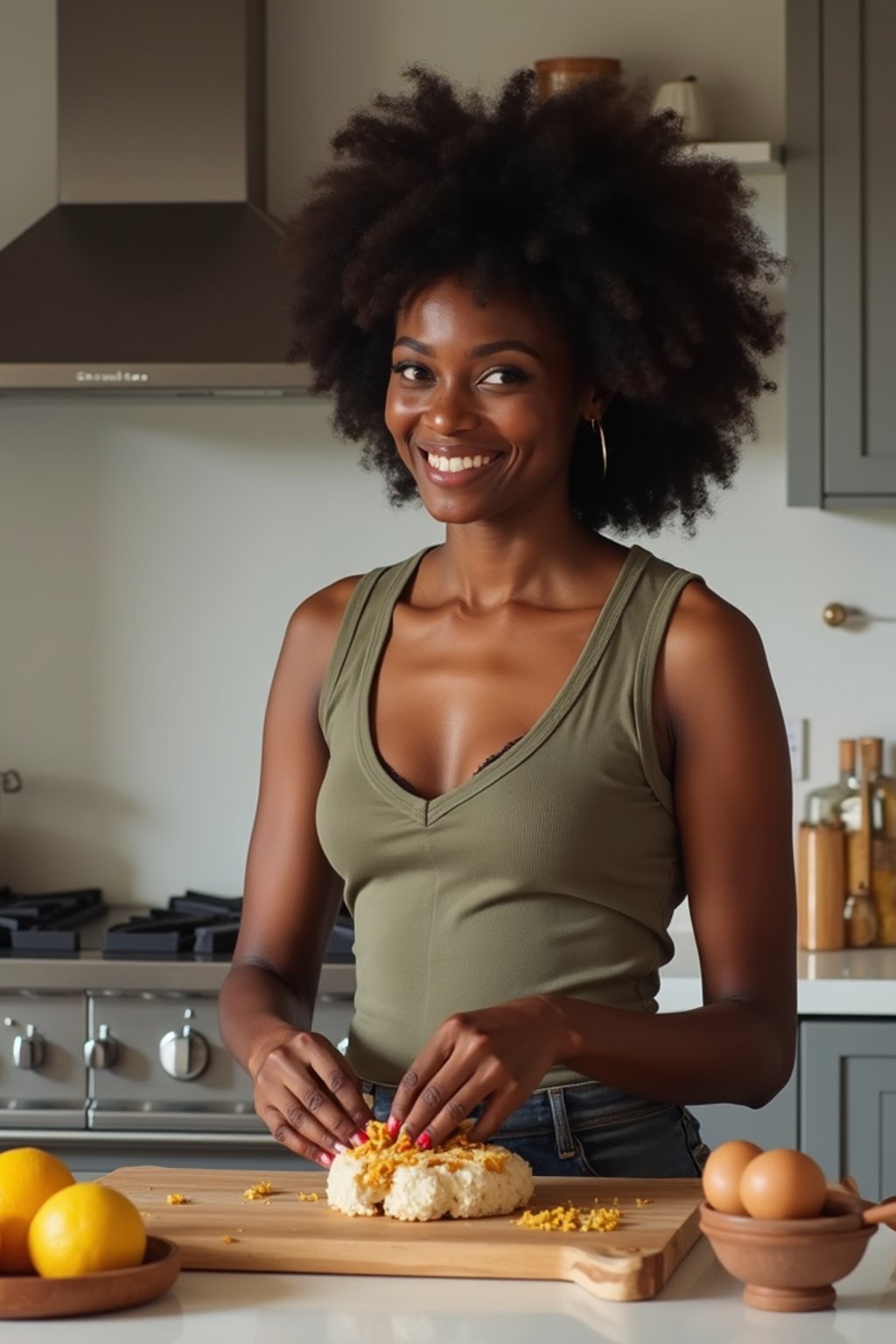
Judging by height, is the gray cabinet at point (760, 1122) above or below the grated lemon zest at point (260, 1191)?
below

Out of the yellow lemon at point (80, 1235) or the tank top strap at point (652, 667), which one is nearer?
the yellow lemon at point (80, 1235)

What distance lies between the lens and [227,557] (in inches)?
124

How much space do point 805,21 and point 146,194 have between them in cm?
104

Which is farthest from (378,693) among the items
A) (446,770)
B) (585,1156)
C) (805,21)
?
(805,21)

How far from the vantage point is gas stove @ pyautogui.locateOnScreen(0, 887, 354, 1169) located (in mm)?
2510

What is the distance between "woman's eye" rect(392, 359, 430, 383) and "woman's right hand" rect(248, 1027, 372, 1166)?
547 millimetres

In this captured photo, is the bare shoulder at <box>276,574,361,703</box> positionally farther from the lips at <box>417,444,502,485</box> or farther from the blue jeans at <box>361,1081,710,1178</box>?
the blue jeans at <box>361,1081,710,1178</box>

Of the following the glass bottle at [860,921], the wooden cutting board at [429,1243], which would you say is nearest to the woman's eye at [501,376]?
the wooden cutting board at [429,1243]

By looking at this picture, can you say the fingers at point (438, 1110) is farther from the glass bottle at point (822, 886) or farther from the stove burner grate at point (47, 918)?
the glass bottle at point (822, 886)

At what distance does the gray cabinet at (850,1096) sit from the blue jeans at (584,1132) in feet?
3.47

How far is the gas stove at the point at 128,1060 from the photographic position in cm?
251

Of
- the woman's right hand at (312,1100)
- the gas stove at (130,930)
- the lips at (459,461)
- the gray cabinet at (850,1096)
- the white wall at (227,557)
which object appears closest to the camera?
the woman's right hand at (312,1100)

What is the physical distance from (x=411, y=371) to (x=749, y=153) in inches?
56.2

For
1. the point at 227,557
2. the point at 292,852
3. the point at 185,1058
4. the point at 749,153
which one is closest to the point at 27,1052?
the point at 185,1058
